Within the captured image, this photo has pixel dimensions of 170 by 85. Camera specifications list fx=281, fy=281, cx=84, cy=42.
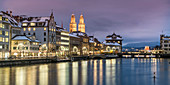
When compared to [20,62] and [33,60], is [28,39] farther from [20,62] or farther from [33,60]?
[20,62]

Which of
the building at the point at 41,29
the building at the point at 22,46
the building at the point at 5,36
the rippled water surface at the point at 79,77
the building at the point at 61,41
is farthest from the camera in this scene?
the building at the point at 61,41

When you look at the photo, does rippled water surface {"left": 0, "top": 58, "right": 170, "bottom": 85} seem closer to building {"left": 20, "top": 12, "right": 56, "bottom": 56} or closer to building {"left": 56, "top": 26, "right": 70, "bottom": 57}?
building {"left": 20, "top": 12, "right": 56, "bottom": 56}

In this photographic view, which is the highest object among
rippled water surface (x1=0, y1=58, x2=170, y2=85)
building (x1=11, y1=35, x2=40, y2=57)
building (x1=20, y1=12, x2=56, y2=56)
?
building (x1=20, y1=12, x2=56, y2=56)

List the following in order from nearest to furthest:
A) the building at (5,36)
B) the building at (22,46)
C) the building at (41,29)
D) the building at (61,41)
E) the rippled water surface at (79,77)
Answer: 1. the rippled water surface at (79,77)
2. the building at (5,36)
3. the building at (22,46)
4. the building at (41,29)
5. the building at (61,41)

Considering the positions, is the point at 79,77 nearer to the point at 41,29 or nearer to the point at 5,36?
the point at 5,36

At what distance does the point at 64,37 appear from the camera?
195m

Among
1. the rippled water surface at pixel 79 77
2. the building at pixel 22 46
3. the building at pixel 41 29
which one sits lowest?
the rippled water surface at pixel 79 77

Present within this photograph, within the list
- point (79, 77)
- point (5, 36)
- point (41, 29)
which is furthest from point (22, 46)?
point (79, 77)

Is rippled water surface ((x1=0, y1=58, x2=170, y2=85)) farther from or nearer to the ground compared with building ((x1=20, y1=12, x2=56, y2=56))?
nearer to the ground

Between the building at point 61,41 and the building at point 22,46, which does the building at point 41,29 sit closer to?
the building at point 61,41

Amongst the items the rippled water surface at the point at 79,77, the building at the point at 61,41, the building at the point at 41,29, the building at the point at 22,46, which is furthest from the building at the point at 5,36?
the building at the point at 61,41

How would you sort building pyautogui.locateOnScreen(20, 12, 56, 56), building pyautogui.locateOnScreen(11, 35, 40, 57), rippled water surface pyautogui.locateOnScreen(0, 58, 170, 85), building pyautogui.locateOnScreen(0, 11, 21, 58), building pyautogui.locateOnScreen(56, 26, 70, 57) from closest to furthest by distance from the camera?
rippled water surface pyautogui.locateOnScreen(0, 58, 170, 85) < building pyautogui.locateOnScreen(0, 11, 21, 58) < building pyautogui.locateOnScreen(11, 35, 40, 57) < building pyautogui.locateOnScreen(20, 12, 56, 56) < building pyautogui.locateOnScreen(56, 26, 70, 57)

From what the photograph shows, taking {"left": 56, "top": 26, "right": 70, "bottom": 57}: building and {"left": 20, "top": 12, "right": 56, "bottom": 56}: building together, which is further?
{"left": 56, "top": 26, "right": 70, "bottom": 57}: building

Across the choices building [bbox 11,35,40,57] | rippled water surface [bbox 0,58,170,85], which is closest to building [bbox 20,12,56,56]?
building [bbox 11,35,40,57]
